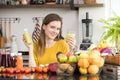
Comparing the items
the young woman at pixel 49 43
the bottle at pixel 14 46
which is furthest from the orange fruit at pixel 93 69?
the bottle at pixel 14 46

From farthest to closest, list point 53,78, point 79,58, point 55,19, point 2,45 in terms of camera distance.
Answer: point 2,45 → point 55,19 → point 79,58 → point 53,78

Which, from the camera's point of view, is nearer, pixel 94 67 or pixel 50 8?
pixel 94 67

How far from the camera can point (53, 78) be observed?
2.25m

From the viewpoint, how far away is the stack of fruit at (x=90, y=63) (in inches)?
92.8

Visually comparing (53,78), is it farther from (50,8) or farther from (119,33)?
(50,8)

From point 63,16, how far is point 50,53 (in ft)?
7.07

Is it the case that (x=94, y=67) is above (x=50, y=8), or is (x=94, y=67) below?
below

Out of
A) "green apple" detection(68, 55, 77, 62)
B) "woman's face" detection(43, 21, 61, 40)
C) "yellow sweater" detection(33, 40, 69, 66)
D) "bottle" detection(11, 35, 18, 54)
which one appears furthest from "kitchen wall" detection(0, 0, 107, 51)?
"green apple" detection(68, 55, 77, 62)

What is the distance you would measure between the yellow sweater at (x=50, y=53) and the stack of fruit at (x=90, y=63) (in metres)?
0.99

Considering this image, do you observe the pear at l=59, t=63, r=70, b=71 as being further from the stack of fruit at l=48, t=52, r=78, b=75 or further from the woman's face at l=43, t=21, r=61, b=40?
the woman's face at l=43, t=21, r=61, b=40

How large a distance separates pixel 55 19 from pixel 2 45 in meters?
2.22

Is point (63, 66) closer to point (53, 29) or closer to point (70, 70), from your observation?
point (70, 70)

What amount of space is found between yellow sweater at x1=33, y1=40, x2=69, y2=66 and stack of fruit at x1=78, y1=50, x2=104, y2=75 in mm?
994

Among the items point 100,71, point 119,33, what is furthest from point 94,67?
point 119,33
